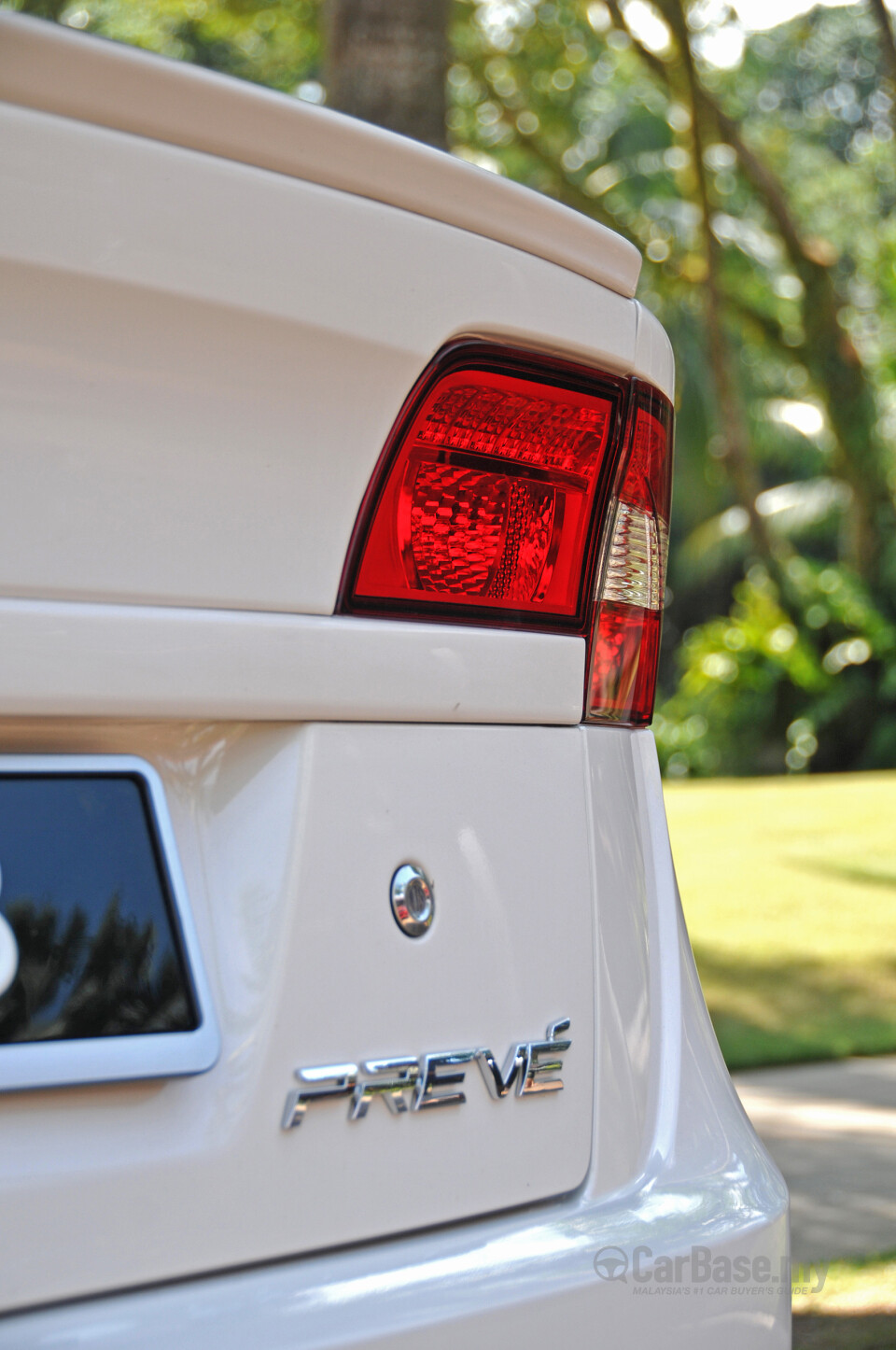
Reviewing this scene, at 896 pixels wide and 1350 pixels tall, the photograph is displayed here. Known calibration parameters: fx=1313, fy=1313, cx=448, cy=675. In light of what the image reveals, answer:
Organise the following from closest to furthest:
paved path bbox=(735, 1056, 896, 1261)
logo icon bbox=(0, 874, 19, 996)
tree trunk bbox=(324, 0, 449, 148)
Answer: logo icon bbox=(0, 874, 19, 996) < paved path bbox=(735, 1056, 896, 1261) < tree trunk bbox=(324, 0, 449, 148)

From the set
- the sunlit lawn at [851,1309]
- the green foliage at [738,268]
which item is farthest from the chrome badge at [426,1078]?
the green foliage at [738,268]

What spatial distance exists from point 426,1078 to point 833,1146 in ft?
8.77

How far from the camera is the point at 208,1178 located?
92 cm

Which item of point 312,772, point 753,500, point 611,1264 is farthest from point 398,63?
point 753,500

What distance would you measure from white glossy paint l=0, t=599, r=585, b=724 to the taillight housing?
0.11 ft

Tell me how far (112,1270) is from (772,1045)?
12.7 ft

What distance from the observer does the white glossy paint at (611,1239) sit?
35.1 inches

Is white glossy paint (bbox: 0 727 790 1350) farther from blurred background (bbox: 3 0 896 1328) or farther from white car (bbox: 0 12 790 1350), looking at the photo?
blurred background (bbox: 3 0 896 1328)

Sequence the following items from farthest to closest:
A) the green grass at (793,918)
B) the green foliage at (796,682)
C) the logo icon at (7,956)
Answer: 1. the green foliage at (796,682)
2. the green grass at (793,918)
3. the logo icon at (7,956)

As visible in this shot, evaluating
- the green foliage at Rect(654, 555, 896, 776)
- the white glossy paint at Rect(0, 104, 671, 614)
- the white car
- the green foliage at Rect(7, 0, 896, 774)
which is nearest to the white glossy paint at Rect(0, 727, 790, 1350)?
the white car

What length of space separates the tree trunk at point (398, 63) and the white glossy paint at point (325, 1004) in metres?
2.92

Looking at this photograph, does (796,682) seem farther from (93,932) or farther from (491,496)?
(93,932)

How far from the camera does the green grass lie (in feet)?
15.2

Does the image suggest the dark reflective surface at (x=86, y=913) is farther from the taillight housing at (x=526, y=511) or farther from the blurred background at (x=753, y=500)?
the blurred background at (x=753, y=500)
